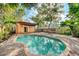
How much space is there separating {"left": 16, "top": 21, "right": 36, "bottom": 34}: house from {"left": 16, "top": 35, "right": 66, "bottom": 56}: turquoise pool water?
8 centimetres

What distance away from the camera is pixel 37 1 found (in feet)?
6.84

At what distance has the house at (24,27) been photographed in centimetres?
209

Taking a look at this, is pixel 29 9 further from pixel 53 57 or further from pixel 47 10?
pixel 53 57

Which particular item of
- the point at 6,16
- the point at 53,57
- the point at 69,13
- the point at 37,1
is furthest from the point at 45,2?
the point at 53,57

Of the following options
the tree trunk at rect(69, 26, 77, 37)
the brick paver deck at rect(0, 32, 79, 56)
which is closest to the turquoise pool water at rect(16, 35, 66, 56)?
the brick paver deck at rect(0, 32, 79, 56)

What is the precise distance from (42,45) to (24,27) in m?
0.32

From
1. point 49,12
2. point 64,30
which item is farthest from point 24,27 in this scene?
point 64,30

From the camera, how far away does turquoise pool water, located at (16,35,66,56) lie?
2.05m

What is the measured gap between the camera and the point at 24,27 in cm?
211

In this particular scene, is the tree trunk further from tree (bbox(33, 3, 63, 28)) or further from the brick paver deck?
tree (bbox(33, 3, 63, 28))

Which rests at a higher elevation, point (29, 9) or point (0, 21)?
point (29, 9)

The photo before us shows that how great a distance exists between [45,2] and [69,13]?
32 cm

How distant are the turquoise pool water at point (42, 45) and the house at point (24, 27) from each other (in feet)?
0.25

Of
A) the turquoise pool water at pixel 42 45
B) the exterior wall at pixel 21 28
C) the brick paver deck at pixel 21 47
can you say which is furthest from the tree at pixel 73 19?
the exterior wall at pixel 21 28
